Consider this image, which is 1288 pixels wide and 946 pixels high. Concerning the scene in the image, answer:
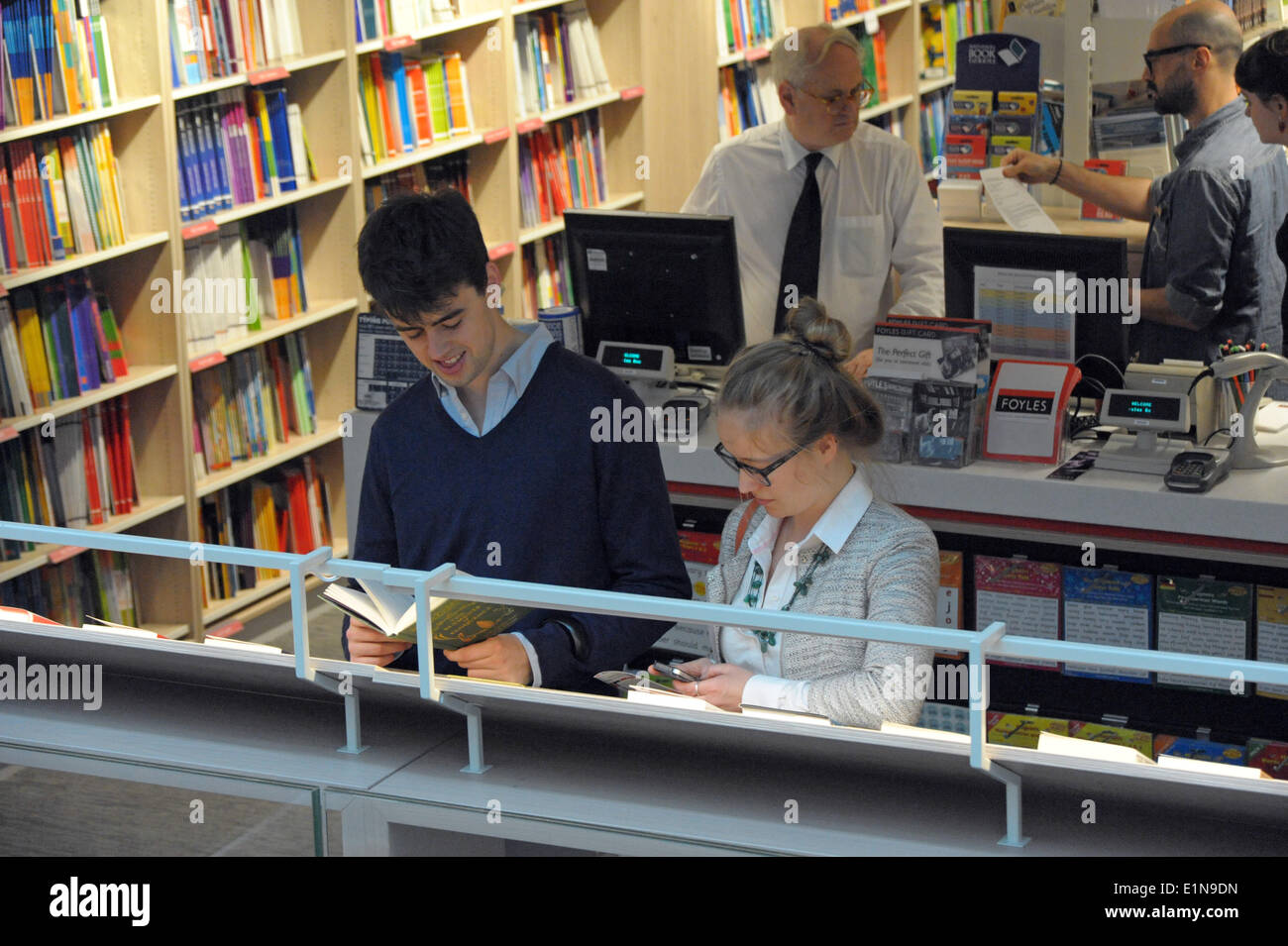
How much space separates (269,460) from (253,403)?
18cm

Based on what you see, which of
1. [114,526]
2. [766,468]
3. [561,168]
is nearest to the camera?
[766,468]

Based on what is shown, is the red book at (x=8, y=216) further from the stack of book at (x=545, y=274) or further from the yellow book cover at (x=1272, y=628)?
the yellow book cover at (x=1272, y=628)

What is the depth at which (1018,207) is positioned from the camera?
4.20m

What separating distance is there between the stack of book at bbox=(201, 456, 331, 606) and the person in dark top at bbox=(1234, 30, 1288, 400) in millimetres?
2893

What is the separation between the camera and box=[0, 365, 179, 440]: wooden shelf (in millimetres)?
3768

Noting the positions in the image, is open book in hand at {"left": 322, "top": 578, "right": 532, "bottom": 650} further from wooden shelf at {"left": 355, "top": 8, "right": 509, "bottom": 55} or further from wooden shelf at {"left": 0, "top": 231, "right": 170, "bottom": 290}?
wooden shelf at {"left": 355, "top": 8, "right": 509, "bottom": 55}

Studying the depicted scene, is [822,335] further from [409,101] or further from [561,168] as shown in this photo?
[561,168]

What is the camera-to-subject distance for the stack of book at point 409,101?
484cm

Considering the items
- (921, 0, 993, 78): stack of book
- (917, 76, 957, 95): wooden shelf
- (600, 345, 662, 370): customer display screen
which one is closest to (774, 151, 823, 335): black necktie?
(600, 345, 662, 370): customer display screen

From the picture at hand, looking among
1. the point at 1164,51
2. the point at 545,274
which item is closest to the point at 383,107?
the point at 545,274

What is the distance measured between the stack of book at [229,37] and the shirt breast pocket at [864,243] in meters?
1.73
